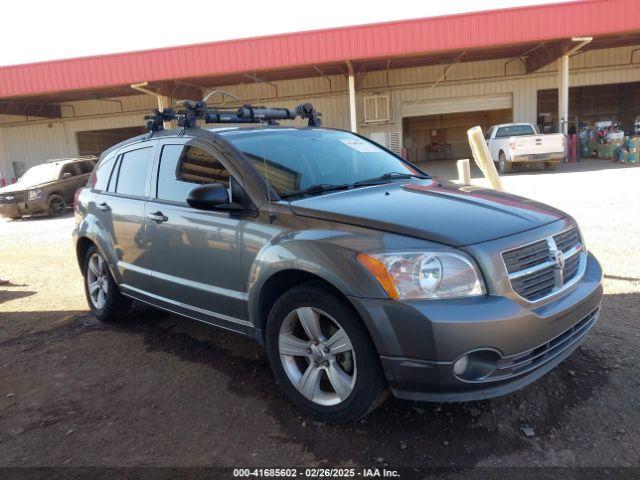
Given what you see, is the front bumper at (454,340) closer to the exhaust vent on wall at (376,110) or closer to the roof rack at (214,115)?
the roof rack at (214,115)

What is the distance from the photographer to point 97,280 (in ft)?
16.4

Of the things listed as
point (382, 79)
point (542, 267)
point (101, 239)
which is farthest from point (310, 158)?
point (382, 79)

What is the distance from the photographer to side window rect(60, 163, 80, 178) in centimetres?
1453

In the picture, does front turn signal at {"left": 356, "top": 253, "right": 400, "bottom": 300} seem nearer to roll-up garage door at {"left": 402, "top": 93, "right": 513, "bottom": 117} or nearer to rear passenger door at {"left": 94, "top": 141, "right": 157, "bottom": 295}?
rear passenger door at {"left": 94, "top": 141, "right": 157, "bottom": 295}

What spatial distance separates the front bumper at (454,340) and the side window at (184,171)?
5.01 ft

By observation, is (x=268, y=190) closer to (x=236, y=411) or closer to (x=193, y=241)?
(x=193, y=241)

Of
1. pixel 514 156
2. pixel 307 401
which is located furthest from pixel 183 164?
pixel 514 156

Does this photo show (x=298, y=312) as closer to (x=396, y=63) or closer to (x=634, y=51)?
(x=396, y=63)

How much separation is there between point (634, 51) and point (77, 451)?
28.5 meters

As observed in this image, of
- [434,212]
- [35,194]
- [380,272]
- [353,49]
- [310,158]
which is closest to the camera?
[380,272]

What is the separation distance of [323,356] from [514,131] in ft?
60.1

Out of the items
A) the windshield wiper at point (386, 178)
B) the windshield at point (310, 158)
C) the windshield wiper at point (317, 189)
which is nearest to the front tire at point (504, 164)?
the windshield at point (310, 158)

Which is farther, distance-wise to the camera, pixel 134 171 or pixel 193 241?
pixel 134 171

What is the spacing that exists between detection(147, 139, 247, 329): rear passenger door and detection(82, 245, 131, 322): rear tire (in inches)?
42.8
